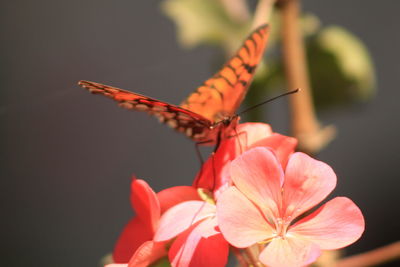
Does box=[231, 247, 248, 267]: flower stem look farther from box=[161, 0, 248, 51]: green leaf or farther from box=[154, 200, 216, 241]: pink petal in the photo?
box=[161, 0, 248, 51]: green leaf

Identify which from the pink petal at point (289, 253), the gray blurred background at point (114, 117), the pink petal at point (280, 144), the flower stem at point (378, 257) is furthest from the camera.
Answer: the gray blurred background at point (114, 117)

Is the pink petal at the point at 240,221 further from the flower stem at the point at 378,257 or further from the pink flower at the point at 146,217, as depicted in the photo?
the flower stem at the point at 378,257

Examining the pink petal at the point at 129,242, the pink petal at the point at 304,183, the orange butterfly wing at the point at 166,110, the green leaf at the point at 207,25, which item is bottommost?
the pink petal at the point at 129,242

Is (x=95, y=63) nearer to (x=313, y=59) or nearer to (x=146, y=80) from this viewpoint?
(x=146, y=80)

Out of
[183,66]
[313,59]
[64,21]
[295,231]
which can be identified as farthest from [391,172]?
[295,231]

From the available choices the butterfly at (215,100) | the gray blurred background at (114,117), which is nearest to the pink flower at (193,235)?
the butterfly at (215,100)

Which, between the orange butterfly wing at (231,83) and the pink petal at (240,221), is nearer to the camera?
the pink petal at (240,221)

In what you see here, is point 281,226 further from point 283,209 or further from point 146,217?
point 146,217
